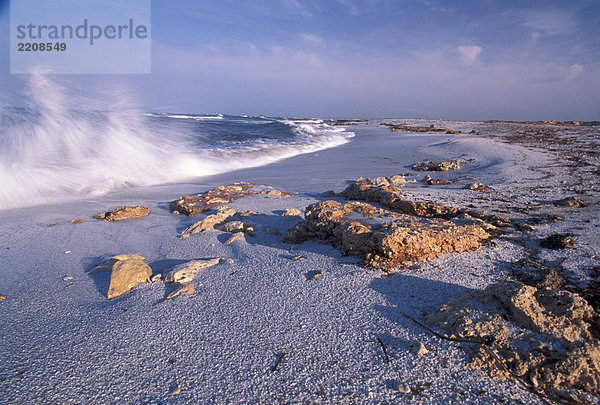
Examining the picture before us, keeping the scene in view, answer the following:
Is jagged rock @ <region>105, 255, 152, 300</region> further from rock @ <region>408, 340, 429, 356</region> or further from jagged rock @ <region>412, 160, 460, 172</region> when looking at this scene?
jagged rock @ <region>412, 160, 460, 172</region>

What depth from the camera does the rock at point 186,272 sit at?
1.98 metres

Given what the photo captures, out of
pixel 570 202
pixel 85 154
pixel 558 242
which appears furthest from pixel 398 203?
pixel 85 154

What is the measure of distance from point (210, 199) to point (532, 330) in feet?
11.6

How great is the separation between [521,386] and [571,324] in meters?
0.39

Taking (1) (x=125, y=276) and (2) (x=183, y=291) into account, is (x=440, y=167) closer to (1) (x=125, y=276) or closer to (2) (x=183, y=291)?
(2) (x=183, y=291)

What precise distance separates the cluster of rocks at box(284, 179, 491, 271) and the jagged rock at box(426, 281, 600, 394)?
52cm

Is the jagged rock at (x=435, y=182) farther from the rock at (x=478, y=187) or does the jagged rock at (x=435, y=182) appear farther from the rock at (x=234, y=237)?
the rock at (x=234, y=237)

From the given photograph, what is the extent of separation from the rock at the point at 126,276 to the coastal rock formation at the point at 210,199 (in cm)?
155

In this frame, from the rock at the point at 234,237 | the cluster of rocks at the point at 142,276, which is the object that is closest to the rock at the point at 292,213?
the rock at the point at 234,237

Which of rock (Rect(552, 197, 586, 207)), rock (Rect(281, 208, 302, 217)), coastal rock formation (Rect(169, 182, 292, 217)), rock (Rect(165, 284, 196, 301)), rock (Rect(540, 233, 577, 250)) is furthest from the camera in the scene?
coastal rock formation (Rect(169, 182, 292, 217))

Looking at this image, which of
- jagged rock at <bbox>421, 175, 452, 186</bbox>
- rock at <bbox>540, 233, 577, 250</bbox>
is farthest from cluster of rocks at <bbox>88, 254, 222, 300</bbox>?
jagged rock at <bbox>421, 175, 452, 186</bbox>

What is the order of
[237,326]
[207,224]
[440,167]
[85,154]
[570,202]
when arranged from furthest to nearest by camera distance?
[85,154]
[440,167]
[570,202]
[207,224]
[237,326]

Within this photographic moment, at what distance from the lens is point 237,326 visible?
1.54 meters

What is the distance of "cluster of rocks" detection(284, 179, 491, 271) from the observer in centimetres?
201
